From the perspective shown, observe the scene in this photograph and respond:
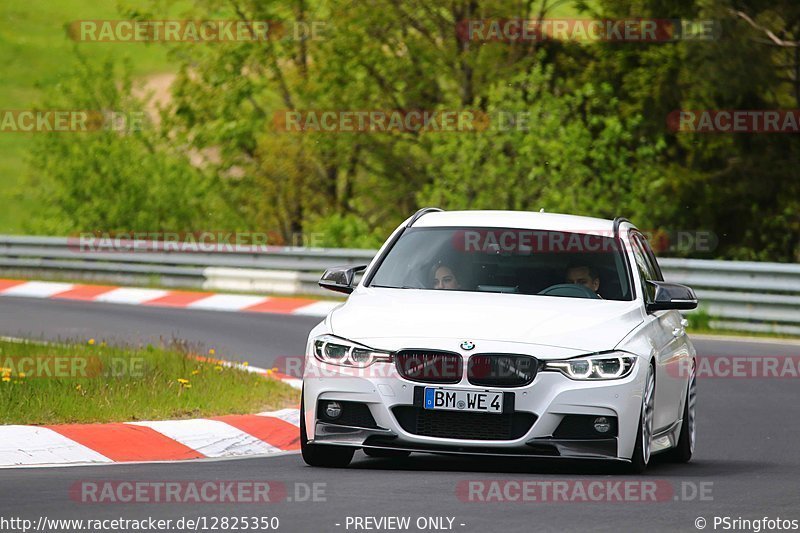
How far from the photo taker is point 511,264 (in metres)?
10.6

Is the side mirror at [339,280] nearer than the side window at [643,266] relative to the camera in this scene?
Yes

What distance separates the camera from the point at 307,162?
1523 inches

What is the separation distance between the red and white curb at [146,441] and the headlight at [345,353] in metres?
1.54

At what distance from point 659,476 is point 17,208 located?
212ft

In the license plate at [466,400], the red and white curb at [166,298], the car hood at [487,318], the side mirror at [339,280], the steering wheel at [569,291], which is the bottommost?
the red and white curb at [166,298]

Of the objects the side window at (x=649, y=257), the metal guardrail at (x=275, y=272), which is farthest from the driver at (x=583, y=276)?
the metal guardrail at (x=275, y=272)

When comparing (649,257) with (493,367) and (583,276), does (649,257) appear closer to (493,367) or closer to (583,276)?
(583,276)

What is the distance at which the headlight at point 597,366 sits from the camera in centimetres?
930

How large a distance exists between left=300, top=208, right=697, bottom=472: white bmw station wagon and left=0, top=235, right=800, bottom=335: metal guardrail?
12.1m

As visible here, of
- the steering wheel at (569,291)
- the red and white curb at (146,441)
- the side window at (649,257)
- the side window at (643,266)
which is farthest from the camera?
the side window at (649,257)

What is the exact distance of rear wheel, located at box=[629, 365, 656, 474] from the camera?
376 inches

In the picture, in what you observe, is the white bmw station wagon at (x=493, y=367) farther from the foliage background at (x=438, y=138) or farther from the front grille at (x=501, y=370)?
the foliage background at (x=438, y=138)

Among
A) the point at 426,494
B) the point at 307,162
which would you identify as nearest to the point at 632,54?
the point at 307,162

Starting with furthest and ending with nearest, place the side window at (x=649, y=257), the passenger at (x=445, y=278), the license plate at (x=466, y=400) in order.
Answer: the side window at (x=649, y=257), the passenger at (x=445, y=278), the license plate at (x=466, y=400)
